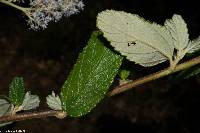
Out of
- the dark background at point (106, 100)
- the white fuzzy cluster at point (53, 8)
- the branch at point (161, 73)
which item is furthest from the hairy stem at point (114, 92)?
the dark background at point (106, 100)

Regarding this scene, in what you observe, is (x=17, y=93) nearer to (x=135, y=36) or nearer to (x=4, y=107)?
(x=4, y=107)

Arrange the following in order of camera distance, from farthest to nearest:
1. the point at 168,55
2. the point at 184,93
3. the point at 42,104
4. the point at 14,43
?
the point at 14,43
the point at 184,93
the point at 42,104
the point at 168,55

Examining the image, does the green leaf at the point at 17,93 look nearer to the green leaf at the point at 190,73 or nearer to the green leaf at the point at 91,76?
the green leaf at the point at 91,76

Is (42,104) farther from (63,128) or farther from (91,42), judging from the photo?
(91,42)

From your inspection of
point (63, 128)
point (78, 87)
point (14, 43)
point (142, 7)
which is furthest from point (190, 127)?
point (78, 87)

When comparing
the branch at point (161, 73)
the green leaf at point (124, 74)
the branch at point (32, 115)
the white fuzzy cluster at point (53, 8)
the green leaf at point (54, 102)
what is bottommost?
the branch at point (32, 115)

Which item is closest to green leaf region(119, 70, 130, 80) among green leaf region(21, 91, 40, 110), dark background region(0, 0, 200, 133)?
green leaf region(21, 91, 40, 110)

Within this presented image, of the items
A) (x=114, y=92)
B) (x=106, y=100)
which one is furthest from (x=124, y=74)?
(x=106, y=100)
